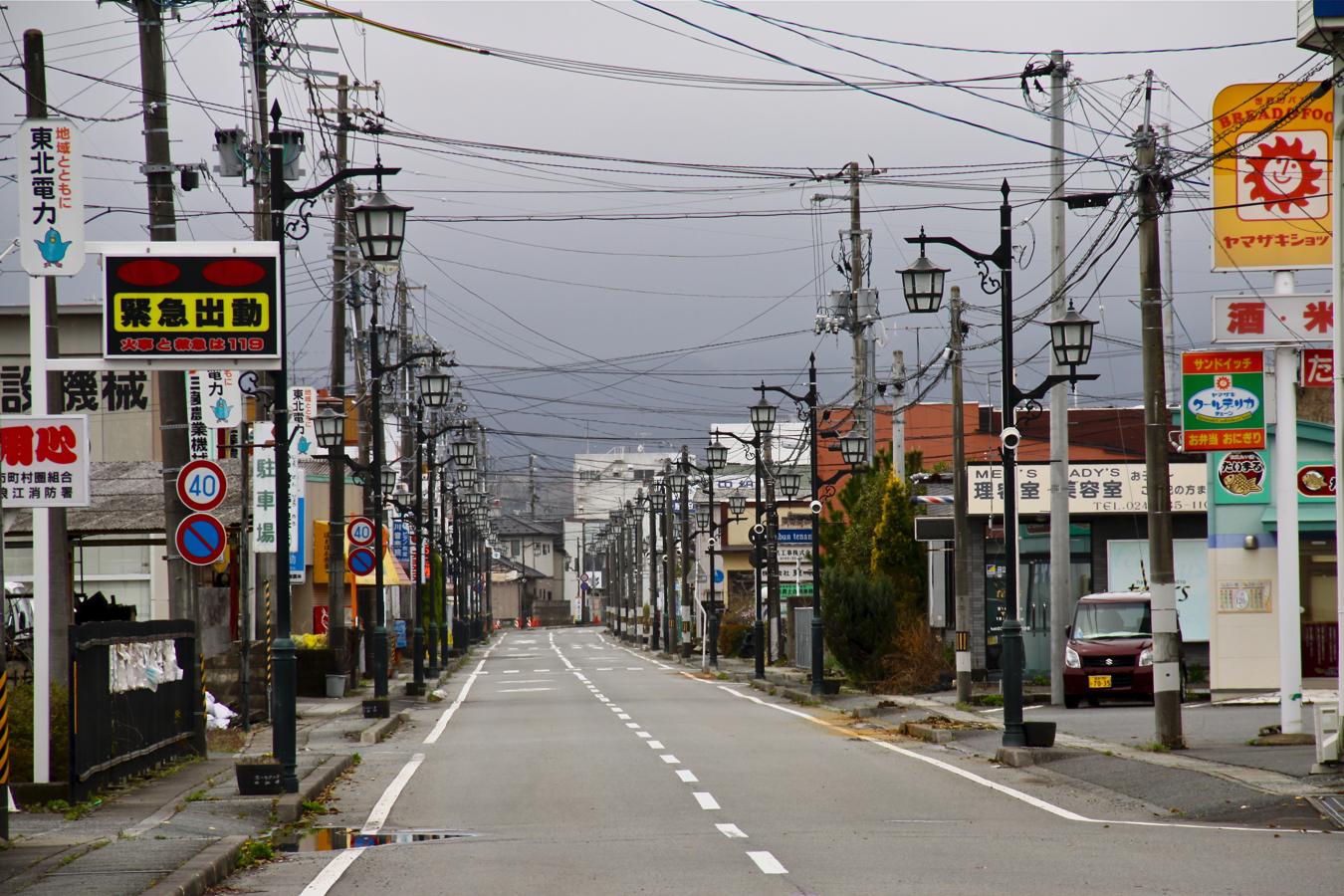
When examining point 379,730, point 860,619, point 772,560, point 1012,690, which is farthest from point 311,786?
point 772,560

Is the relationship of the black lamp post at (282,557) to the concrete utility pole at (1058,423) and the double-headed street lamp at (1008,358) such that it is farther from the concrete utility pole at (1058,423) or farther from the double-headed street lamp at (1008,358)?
the concrete utility pole at (1058,423)

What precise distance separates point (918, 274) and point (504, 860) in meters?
12.8

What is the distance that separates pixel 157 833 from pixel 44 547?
3827 millimetres

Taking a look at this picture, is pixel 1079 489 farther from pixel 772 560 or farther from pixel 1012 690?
pixel 1012 690

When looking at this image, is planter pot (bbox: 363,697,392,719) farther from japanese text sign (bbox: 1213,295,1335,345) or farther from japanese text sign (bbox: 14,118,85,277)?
japanese text sign (bbox: 1213,295,1335,345)

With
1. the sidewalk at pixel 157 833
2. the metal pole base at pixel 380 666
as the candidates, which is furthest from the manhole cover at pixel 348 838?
the metal pole base at pixel 380 666

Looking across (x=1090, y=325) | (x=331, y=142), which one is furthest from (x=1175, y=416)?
(x=1090, y=325)

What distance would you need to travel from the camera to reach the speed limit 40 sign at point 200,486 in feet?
64.4

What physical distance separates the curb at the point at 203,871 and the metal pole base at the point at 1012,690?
10884mm

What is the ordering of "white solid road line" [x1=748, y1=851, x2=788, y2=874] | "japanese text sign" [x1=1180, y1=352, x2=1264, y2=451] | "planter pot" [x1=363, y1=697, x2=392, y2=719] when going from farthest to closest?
"planter pot" [x1=363, y1=697, x2=392, y2=719]
"japanese text sign" [x1=1180, y1=352, x2=1264, y2=451]
"white solid road line" [x1=748, y1=851, x2=788, y2=874]

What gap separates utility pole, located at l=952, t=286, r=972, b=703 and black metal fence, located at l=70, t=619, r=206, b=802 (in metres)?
14.6

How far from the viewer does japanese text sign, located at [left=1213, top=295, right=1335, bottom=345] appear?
19.9 metres

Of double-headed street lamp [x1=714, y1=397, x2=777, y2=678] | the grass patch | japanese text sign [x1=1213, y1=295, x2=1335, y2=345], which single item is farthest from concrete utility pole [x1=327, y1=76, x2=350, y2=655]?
the grass patch

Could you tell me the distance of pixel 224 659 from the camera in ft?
93.8
